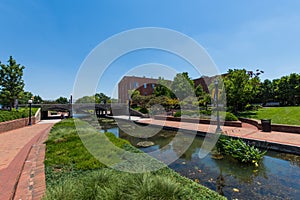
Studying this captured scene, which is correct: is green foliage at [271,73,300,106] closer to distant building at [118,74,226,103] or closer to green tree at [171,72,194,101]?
green tree at [171,72,194,101]

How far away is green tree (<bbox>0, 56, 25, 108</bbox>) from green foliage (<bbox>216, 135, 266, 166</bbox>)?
24531mm

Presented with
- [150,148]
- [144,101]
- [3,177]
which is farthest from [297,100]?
[3,177]

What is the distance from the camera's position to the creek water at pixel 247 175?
409 centimetres

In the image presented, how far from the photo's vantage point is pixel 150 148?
8594mm

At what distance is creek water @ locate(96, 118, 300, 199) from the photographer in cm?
409

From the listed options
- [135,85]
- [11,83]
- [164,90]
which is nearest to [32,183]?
[11,83]

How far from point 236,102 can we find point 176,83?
539 inches

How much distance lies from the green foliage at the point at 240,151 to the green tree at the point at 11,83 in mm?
24531

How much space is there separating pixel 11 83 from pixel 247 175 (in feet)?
86.4

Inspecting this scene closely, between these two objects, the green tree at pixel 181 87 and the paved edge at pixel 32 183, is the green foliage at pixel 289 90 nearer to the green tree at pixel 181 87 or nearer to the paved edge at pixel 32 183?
the green tree at pixel 181 87

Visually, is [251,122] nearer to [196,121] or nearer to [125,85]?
[196,121]

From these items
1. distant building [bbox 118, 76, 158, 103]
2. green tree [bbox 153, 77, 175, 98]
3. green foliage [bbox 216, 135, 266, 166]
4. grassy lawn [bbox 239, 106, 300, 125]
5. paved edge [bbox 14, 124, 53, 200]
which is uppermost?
distant building [bbox 118, 76, 158, 103]

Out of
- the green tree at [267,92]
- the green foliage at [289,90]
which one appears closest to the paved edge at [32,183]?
the green foliage at [289,90]

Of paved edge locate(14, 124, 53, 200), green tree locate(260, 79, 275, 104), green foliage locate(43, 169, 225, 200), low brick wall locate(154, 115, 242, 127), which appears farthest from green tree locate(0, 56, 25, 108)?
green tree locate(260, 79, 275, 104)
